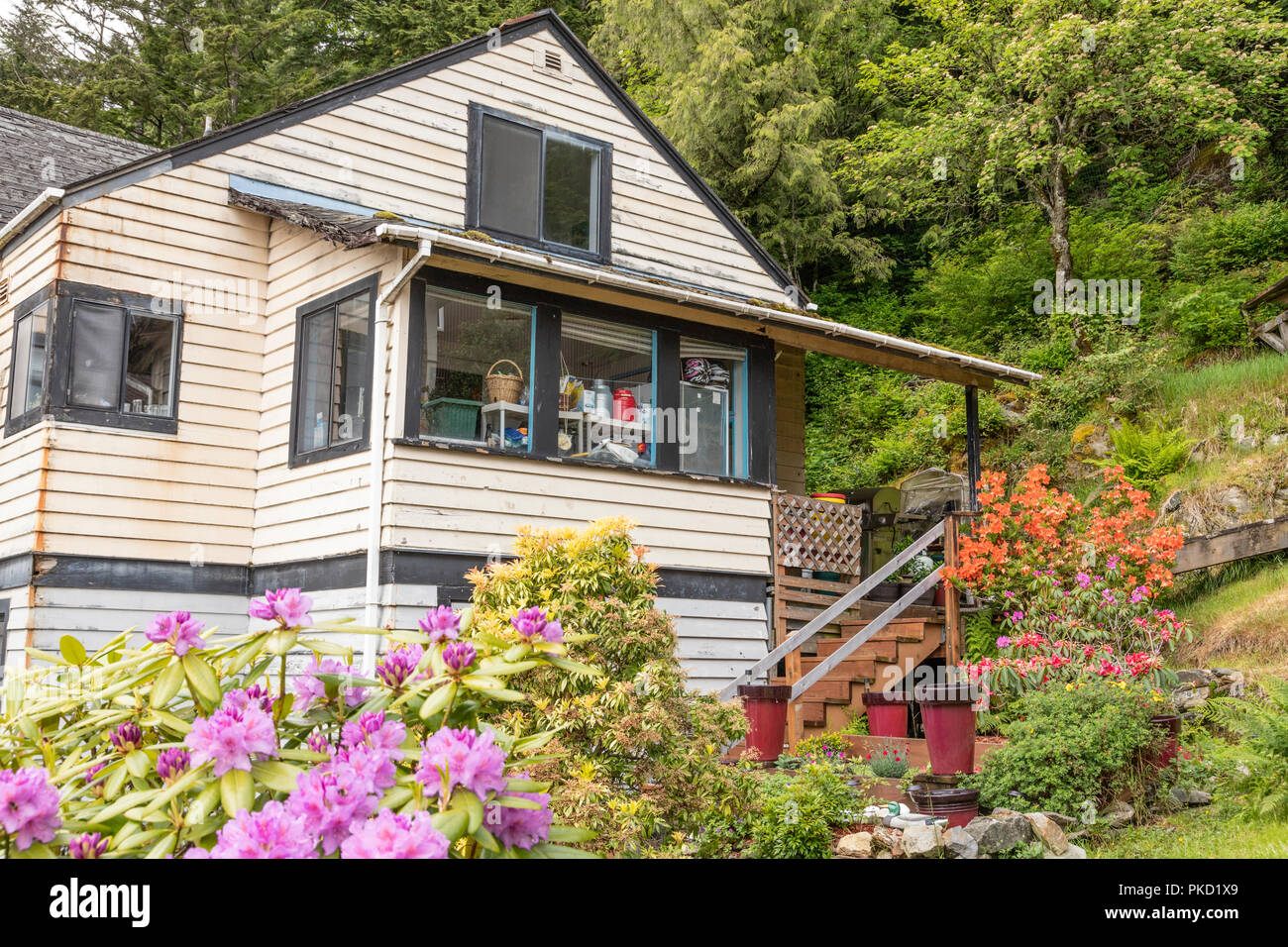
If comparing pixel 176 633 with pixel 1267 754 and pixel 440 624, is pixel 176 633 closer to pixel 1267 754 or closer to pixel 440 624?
pixel 440 624

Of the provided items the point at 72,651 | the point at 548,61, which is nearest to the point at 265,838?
the point at 72,651

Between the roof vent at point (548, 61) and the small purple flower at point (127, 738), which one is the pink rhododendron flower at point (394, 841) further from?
the roof vent at point (548, 61)

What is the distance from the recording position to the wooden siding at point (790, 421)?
1400 centimetres

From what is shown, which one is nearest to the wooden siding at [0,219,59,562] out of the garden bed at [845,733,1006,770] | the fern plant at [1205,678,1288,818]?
the garden bed at [845,733,1006,770]

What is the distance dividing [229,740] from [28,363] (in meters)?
9.02

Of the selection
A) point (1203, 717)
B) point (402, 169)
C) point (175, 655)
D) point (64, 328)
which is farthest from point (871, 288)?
point (175, 655)

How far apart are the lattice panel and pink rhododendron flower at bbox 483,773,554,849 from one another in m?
8.76

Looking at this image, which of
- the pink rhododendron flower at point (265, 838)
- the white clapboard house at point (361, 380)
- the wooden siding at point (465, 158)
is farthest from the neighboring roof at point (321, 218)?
the pink rhododendron flower at point (265, 838)

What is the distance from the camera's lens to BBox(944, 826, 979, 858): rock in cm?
546

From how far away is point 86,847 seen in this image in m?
1.83

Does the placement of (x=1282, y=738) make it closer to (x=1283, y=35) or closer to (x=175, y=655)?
(x=175, y=655)

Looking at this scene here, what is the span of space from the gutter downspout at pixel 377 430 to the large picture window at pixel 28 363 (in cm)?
303

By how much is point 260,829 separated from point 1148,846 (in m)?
5.58

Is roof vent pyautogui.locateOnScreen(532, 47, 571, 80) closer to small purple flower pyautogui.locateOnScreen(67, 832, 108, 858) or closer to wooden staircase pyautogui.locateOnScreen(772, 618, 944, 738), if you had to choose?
wooden staircase pyautogui.locateOnScreen(772, 618, 944, 738)
